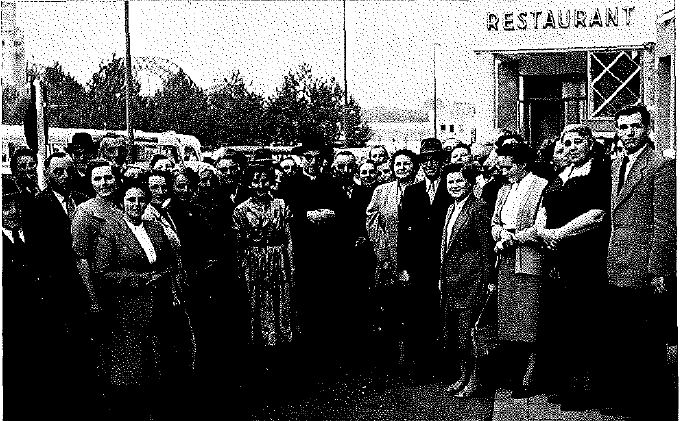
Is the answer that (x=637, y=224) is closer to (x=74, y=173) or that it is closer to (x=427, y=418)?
(x=427, y=418)

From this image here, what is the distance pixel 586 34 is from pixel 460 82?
35.2 inches

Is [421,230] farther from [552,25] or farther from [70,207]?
[70,207]

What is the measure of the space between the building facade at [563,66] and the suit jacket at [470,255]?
0.62m

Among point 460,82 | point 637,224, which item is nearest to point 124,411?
point 637,224

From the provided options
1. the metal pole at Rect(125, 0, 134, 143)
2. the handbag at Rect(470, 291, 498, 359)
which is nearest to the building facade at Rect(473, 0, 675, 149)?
the handbag at Rect(470, 291, 498, 359)

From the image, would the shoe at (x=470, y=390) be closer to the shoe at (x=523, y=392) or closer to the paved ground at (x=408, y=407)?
the paved ground at (x=408, y=407)

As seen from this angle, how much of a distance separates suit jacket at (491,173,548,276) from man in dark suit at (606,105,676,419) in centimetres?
45

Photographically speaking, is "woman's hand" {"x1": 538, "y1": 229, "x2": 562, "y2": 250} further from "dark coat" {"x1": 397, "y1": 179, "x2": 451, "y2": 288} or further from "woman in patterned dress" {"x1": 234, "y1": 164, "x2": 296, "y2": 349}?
"woman in patterned dress" {"x1": 234, "y1": 164, "x2": 296, "y2": 349}

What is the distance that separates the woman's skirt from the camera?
5.04m

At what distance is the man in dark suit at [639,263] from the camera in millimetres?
4398

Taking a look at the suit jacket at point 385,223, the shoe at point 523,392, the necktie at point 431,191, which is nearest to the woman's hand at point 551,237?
the shoe at point 523,392

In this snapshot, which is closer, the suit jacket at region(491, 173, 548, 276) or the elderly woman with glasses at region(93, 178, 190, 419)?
the elderly woman with glasses at region(93, 178, 190, 419)

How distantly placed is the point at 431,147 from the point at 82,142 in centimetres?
230

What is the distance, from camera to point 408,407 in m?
5.23
